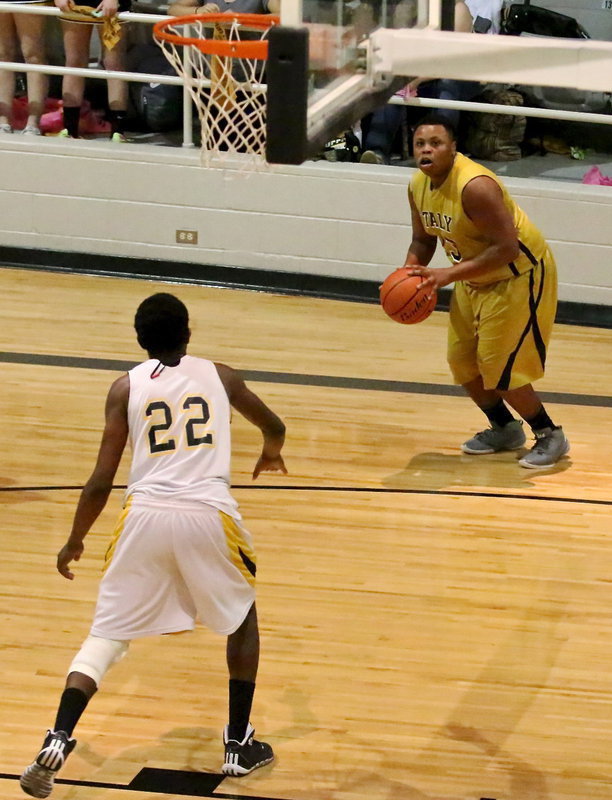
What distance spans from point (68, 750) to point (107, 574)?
1.61 ft

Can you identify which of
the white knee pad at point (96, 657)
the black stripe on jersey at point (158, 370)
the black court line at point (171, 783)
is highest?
the black stripe on jersey at point (158, 370)

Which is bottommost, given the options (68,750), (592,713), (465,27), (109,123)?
(592,713)

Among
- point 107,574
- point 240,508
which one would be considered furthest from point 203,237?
point 107,574


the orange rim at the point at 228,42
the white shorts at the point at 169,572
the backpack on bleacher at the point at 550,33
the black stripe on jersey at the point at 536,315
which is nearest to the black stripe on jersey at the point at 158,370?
the white shorts at the point at 169,572

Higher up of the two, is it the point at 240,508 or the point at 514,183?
the point at 514,183

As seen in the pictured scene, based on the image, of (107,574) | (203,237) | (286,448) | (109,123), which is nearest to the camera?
(107,574)

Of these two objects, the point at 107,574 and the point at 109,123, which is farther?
the point at 109,123

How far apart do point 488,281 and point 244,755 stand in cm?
281

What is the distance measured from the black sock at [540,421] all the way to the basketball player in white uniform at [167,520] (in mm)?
2733

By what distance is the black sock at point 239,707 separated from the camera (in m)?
3.69

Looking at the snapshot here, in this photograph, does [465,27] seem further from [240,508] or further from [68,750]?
[68,750]

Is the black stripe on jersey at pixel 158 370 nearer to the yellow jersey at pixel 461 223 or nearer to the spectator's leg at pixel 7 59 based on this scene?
the yellow jersey at pixel 461 223

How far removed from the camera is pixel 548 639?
14.9 feet

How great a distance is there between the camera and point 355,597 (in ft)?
15.7
